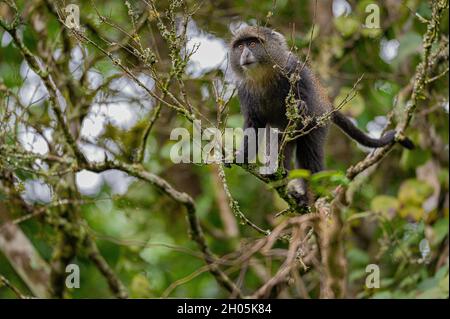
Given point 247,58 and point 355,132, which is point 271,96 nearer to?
point 247,58

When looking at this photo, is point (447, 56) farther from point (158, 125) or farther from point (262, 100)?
point (158, 125)

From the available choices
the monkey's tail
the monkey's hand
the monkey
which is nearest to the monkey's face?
the monkey

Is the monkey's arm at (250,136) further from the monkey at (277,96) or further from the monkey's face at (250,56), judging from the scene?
the monkey's face at (250,56)

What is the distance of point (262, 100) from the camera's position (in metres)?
5.96

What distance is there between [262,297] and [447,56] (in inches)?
96.6

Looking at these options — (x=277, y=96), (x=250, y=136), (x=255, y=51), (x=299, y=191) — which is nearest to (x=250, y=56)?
(x=255, y=51)

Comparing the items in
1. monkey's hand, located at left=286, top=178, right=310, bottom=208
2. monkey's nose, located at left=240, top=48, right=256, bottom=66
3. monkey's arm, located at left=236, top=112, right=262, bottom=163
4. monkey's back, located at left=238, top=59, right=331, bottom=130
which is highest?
monkey's nose, located at left=240, top=48, right=256, bottom=66

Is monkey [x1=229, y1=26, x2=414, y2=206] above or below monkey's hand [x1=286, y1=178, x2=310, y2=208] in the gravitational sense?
above

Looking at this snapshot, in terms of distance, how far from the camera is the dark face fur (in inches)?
219

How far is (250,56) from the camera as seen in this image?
5559 millimetres

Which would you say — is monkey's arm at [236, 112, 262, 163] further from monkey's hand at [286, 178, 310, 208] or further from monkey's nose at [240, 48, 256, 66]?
monkey's nose at [240, 48, 256, 66]

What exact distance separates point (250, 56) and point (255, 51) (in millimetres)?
164

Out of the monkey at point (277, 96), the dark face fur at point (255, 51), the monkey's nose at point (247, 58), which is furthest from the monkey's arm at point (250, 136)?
the monkey's nose at point (247, 58)
